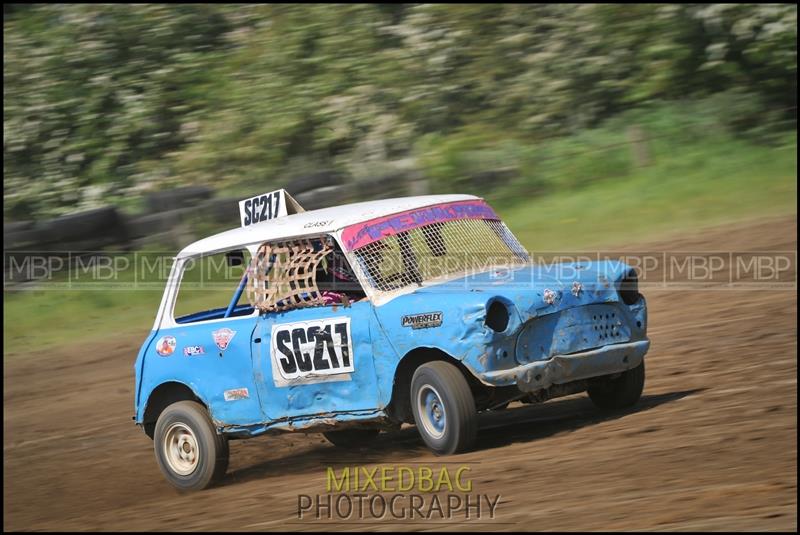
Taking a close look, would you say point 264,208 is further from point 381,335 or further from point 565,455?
point 565,455

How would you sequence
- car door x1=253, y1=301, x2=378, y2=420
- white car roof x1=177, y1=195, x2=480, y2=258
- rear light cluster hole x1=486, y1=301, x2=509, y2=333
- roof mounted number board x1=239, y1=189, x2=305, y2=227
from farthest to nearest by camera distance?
1. roof mounted number board x1=239, y1=189, x2=305, y2=227
2. white car roof x1=177, y1=195, x2=480, y2=258
3. car door x1=253, y1=301, x2=378, y2=420
4. rear light cluster hole x1=486, y1=301, x2=509, y2=333

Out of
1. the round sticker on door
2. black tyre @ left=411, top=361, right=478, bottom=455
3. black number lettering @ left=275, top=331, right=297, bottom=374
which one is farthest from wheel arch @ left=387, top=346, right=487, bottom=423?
the round sticker on door

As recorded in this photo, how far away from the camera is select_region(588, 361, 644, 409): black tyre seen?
7137mm

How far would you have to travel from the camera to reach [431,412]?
6410 mm

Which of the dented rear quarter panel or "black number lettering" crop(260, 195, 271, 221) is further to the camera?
"black number lettering" crop(260, 195, 271, 221)

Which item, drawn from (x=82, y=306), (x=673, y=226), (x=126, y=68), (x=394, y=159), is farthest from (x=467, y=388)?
(x=126, y=68)

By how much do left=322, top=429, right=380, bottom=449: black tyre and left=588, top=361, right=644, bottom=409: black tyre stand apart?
6.16 feet

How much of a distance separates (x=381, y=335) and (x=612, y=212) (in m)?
9.31

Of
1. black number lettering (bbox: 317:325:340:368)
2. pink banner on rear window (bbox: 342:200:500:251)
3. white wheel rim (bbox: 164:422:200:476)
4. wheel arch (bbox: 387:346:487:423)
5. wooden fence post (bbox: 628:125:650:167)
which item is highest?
wooden fence post (bbox: 628:125:650:167)

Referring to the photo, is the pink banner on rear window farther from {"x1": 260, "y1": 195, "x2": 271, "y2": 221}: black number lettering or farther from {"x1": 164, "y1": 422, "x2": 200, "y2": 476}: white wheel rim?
{"x1": 164, "y1": 422, "x2": 200, "y2": 476}: white wheel rim

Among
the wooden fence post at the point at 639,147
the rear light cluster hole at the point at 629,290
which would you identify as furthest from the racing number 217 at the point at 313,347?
the wooden fence post at the point at 639,147

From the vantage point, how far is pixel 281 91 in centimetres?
1956

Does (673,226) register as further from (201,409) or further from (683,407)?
(201,409)

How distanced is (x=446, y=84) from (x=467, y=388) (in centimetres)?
1325
